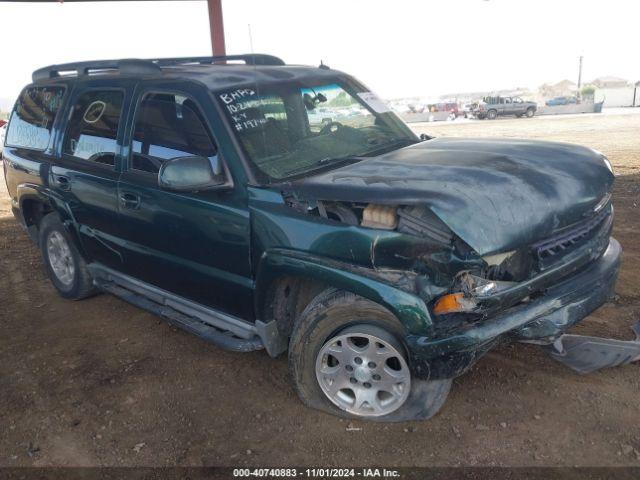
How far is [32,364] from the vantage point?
3785 millimetres

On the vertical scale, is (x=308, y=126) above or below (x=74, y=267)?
above

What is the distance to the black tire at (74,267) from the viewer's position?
456 cm

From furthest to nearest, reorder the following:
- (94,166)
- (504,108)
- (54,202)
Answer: (504,108) < (54,202) < (94,166)

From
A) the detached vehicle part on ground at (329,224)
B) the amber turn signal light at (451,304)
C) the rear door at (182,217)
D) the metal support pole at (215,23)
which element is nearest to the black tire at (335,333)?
the detached vehicle part on ground at (329,224)

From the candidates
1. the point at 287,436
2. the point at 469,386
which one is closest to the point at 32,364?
the point at 287,436

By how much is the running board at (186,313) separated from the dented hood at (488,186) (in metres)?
1.02

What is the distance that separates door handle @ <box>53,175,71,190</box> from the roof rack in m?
0.85

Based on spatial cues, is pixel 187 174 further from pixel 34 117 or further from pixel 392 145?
pixel 34 117

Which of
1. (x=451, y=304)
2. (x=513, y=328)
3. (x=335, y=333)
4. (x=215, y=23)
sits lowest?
(x=335, y=333)

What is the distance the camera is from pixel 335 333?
2764 mm

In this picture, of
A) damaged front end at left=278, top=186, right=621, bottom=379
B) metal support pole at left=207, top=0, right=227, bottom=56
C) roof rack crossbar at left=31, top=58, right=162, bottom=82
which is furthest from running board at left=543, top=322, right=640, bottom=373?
metal support pole at left=207, top=0, right=227, bottom=56

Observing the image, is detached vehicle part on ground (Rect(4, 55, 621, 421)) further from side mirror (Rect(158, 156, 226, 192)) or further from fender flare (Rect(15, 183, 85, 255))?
fender flare (Rect(15, 183, 85, 255))

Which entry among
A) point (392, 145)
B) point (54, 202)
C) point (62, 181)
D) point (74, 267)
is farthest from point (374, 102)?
point (74, 267)

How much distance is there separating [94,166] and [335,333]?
230cm
